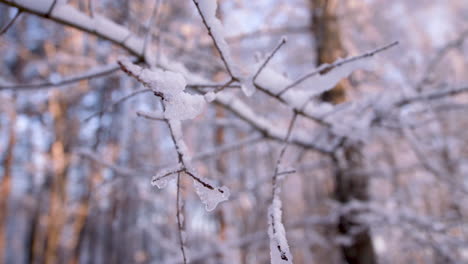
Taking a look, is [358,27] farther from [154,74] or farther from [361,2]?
[154,74]

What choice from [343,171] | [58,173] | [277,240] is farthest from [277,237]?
[58,173]

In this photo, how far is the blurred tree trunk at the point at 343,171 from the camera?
2457 mm

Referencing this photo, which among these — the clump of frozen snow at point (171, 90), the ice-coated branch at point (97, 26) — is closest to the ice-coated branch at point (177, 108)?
the clump of frozen snow at point (171, 90)

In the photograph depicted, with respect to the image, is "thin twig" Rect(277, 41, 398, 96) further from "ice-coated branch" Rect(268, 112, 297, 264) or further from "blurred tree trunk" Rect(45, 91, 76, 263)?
"blurred tree trunk" Rect(45, 91, 76, 263)

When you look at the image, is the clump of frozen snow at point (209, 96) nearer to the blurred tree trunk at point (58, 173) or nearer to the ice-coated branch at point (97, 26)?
the ice-coated branch at point (97, 26)

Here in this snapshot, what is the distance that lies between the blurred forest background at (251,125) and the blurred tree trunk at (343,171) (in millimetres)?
13

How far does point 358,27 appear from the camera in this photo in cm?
433

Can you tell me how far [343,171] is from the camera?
93.8 inches

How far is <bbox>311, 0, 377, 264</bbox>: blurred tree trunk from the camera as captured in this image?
246 centimetres

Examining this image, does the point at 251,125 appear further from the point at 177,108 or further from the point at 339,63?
A: the point at 177,108

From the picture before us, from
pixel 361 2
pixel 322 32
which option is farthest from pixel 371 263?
pixel 361 2

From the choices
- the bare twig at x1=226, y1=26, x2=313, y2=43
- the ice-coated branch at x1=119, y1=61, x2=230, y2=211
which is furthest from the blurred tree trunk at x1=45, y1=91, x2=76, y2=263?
the ice-coated branch at x1=119, y1=61, x2=230, y2=211

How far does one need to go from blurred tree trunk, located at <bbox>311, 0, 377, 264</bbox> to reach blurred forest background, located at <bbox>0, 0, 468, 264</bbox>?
0.01 meters

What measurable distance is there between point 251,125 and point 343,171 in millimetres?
1266
